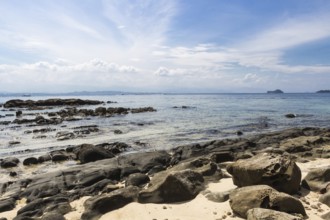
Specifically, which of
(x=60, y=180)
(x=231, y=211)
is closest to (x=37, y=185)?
(x=60, y=180)

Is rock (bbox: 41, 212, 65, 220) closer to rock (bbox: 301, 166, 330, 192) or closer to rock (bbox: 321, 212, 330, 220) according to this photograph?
rock (bbox: 321, 212, 330, 220)

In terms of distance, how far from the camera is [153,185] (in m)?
10.5

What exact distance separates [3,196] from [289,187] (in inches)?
413

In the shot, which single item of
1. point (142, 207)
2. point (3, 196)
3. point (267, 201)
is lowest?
point (3, 196)

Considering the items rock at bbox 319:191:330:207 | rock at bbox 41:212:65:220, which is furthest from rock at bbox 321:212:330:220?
rock at bbox 41:212:65:220

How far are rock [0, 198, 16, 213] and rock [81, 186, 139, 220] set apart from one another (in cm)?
302

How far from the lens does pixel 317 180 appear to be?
33.7ft

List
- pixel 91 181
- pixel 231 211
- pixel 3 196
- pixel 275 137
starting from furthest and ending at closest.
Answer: pixel 275 137 → pixel 91 181 → pixel 3 196 → pixel 231 211

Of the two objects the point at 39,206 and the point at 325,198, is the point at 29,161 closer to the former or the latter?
the point at 39,206

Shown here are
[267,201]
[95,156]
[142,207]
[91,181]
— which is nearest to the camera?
[267,201]

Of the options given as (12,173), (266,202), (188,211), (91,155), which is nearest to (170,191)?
(188,211)

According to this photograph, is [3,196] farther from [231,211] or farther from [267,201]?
[267,201]

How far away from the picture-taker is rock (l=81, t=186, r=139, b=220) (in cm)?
935

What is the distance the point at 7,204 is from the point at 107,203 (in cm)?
Result: 404
